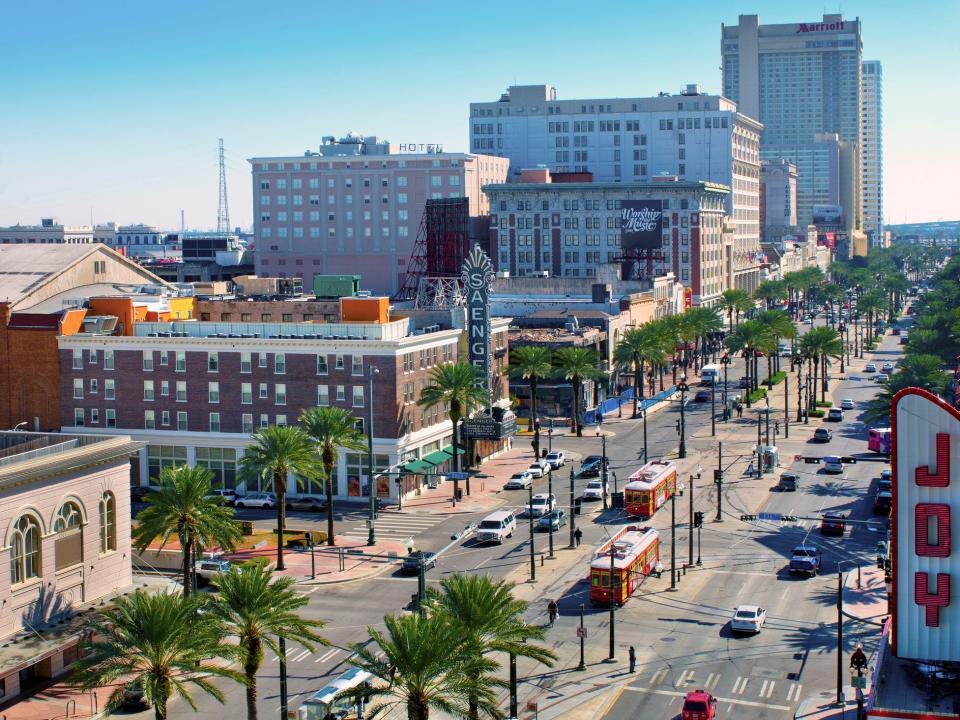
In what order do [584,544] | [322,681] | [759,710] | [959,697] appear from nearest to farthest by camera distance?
[959,697], [759,710], [322,681], [584,544]

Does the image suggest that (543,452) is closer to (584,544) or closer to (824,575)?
(584,544)

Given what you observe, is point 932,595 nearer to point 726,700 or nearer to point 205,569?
point 726,700

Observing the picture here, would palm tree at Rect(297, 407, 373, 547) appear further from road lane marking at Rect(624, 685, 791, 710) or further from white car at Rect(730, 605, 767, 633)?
road lane marking at Rect(624, 685, 791, 710)

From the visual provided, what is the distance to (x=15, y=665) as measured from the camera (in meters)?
60.1

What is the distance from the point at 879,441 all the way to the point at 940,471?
74.4m

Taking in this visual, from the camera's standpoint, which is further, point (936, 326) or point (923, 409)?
point (936, 326)

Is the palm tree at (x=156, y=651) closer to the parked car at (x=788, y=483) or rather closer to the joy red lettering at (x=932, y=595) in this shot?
the joy red lettering at (x=932, y=595)

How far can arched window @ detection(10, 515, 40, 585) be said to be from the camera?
63250mm

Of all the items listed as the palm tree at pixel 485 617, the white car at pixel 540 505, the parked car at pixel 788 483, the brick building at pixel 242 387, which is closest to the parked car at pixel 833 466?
the parked car at pixel 788 483

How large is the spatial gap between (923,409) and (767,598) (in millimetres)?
26086

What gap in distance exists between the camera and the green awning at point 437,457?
11075 cm

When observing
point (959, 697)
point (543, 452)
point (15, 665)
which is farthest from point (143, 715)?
point (543, 452)

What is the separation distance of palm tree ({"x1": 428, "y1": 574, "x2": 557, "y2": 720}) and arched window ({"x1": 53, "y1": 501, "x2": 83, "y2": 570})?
72.6ft

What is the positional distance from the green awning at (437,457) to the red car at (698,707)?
2107 inches
